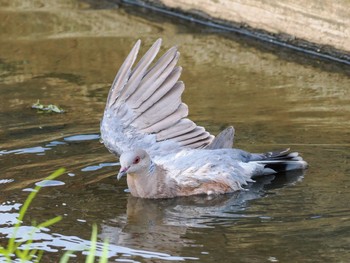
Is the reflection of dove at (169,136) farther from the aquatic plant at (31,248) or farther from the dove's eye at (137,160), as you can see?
the aquatic plant at (31,248)

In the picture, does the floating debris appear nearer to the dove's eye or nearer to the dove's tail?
the dove's eye

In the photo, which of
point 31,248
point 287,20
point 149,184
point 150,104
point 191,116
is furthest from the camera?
point 287,20

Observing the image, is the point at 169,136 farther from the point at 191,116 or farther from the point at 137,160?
the point at 191,116

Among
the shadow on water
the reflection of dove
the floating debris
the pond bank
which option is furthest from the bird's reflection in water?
the pond bank

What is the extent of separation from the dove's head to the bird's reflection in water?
8.5 inches

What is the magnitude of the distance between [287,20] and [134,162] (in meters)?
4.21

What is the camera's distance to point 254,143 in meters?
8.52

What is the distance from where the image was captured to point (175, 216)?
7.26 metres

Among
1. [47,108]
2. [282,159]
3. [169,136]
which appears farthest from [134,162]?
[47,108]

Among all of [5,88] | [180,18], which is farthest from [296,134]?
[180,18]

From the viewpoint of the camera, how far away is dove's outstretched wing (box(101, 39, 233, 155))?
7926 mm

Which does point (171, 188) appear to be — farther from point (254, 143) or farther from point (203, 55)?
point (203, 55)

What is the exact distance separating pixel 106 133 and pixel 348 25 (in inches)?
144

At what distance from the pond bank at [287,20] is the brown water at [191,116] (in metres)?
0.17
